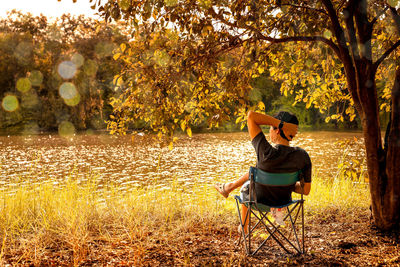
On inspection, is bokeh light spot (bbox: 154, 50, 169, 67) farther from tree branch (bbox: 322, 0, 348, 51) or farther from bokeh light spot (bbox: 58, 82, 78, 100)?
bokeh light spot (bbox: 58, 82, 78, 100)

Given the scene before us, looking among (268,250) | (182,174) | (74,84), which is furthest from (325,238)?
(74,84)

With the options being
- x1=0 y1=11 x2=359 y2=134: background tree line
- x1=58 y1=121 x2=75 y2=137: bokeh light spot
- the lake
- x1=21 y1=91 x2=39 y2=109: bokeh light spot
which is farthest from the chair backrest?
x1=21 y1=91 x2=39 y2=109: bokeh light spot

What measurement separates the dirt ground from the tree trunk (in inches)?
7.2

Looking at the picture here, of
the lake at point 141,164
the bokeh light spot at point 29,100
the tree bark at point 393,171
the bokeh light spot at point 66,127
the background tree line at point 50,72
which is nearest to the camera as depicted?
the tree bark at point 393,171

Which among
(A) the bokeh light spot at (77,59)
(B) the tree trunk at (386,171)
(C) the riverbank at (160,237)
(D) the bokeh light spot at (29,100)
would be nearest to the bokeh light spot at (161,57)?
(C) the riverbank at (160,237)

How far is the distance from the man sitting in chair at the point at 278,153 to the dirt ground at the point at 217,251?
566mm

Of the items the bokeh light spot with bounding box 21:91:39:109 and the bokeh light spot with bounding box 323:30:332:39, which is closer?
the bokeh light spot with bounding box 323:30:332:39

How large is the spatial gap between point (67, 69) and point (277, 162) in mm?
33999

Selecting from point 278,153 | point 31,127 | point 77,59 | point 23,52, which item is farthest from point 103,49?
point 278,153

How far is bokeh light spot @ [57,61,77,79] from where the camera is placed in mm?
33000

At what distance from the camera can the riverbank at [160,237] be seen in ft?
9.97

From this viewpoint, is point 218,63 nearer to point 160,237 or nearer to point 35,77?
point 160,237

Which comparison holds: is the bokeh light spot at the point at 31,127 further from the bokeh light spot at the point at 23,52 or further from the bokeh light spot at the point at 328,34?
the bokeh light spot at the point at 328,34

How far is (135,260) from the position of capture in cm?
294
